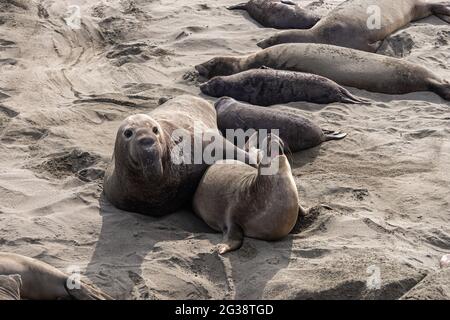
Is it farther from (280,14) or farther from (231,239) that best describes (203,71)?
(231,239)

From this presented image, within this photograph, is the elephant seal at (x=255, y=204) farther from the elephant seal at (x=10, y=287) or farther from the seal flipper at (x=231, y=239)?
the elephant seal at (x=10, y=287)

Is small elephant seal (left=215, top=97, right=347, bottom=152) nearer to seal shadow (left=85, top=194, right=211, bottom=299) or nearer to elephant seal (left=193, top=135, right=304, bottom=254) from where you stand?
elephant seal (left=193, top=135, right=304, bottom=254)

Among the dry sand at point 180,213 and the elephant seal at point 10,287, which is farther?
the dry sand at point 180,213

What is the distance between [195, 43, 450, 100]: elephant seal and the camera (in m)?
7.96

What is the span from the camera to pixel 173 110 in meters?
6.52

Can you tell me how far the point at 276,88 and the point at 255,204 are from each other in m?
2.64

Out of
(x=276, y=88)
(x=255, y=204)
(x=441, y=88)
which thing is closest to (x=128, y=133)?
(x=255, y=204)

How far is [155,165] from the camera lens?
5395 millimetres

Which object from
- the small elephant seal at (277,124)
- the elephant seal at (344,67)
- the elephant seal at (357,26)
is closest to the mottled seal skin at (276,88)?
the elephant seal at (344,67)

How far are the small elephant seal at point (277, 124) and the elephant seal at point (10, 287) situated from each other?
2.82 meters

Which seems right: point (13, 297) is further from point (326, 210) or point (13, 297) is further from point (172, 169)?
point (326, 210)

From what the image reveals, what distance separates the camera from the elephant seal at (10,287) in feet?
13.9

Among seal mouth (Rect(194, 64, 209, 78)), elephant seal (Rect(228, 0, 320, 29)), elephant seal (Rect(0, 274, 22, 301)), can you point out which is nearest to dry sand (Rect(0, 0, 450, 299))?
seal mouth (Rect(194, 64, 209, 78))
